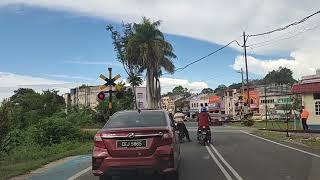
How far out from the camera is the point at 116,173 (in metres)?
10.9

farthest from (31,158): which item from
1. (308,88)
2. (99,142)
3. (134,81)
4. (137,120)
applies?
(134,81)

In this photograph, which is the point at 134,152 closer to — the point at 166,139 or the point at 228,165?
the point at 166,139

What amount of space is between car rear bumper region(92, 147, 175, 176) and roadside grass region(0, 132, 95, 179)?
4.00 m

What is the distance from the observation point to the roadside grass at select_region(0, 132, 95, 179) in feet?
49.6

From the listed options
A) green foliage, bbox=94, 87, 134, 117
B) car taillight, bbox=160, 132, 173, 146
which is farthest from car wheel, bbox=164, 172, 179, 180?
green foliage, bbox=94, 87, 134, 117

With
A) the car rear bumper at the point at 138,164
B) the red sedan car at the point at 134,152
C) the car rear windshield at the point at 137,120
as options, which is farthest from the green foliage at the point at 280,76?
the car rear bumper at the point at 138,164

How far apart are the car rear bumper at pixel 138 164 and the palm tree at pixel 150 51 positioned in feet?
144

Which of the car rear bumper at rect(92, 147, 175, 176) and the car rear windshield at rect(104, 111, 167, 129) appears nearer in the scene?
the car rear bumper at rect(92, 147, 175, 176)

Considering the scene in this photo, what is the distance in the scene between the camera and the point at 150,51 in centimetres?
5538

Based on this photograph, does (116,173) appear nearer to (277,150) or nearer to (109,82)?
(277,150)

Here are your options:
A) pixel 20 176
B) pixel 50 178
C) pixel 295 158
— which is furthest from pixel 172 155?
pixel 295 158

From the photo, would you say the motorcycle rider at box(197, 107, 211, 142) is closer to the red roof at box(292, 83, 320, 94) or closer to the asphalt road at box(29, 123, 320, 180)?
the asphalt road at box(29, 123, 320, 180)

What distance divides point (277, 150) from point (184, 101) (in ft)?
475

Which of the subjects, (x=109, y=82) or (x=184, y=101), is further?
(x=184, y=101)
